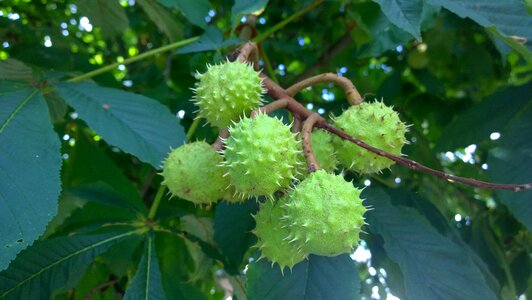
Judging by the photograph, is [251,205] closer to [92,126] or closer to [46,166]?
[92,126]

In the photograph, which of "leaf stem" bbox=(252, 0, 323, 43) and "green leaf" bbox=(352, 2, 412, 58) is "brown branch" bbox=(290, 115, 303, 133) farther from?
"leaf stem" bbox=(252, 0, 323, 43)

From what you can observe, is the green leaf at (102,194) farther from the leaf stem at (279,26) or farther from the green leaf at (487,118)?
the green leaf at (487,118)

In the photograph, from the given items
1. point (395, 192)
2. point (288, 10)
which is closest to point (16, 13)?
point (288, 10)

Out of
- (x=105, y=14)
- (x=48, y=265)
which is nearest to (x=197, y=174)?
(x=48, y=265)

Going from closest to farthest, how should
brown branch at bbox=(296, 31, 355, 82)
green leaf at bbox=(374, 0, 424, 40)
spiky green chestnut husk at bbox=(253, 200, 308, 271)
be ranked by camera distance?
spiky green chestnut husk at bbox=(253, 200, 308, 271) < green leaf at bbox=(374, 0, 424, 40) < brown branch at bbox=(296, 31, 355, 82)

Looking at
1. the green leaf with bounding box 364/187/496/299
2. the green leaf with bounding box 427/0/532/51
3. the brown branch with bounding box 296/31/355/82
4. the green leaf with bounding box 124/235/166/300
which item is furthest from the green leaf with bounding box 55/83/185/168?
the brown branch with bounding box 296/31/355/82

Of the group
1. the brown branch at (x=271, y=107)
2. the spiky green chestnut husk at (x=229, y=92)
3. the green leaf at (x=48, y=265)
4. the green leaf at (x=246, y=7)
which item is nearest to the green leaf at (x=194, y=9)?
the green leaf at (x=246, y=7)
